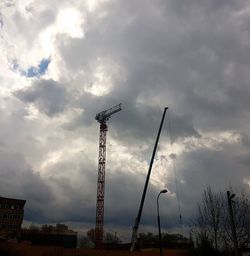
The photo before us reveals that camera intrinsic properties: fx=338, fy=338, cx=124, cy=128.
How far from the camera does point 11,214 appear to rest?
13362cm

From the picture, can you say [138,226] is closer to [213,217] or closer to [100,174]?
[213,217]

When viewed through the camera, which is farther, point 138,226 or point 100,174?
point 100,174

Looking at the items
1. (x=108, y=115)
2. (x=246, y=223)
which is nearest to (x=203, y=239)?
(x=246, y=223)

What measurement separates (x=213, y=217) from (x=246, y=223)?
18.3 ft

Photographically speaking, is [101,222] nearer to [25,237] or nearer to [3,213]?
[25,237]

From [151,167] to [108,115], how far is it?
127ft

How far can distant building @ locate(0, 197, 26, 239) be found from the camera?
427 feet

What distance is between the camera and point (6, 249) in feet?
213

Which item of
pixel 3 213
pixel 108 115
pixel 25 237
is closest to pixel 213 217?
pixel 108 115

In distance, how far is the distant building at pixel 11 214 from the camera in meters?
130

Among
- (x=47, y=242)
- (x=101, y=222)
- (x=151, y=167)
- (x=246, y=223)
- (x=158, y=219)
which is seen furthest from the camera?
(x=47, y=242)

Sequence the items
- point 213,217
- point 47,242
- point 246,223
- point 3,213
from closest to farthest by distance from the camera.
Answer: point 246,223, point 213,217, point 47,242, point 3,213

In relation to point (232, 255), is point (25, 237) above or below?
above

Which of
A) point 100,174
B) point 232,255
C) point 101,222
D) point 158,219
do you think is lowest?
point 232,255
